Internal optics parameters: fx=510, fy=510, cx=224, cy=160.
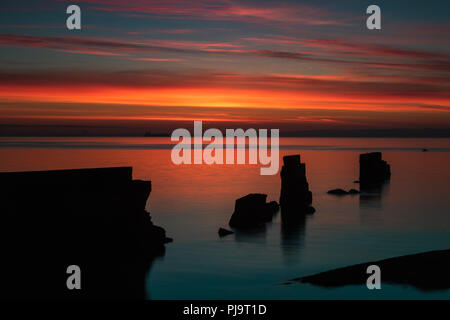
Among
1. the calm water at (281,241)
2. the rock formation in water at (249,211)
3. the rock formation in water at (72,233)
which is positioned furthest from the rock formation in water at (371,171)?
the rock formation in water at (72,233)

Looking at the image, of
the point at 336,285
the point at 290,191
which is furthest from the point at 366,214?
the point at 336,285

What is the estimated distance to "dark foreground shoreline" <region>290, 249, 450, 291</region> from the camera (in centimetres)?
2333

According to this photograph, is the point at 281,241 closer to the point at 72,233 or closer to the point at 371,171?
the point at 72,233

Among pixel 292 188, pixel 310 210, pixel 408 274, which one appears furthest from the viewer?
pixel 310 210

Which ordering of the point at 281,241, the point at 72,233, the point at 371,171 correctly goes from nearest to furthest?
the point at 72,233 < the point at 281,241 < the point at 371,171

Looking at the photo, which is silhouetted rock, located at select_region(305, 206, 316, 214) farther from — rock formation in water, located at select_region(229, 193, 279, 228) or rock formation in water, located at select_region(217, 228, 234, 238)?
rock formation in water, located at select_region(217, 228, 234, 238)

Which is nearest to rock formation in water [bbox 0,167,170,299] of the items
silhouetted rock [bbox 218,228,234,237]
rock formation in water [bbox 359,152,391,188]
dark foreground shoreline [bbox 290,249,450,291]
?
dark foreground shoreline [bbox 290,249,450,291]

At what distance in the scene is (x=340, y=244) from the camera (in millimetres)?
42281

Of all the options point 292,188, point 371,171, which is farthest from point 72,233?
point 371,171

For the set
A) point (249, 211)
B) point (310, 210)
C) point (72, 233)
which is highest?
point (310, 210)

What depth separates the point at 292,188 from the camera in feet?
189

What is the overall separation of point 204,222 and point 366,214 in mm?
21416

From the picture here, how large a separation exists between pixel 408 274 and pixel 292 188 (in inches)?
1316

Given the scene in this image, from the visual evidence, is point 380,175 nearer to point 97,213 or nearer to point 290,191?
point 290,191
